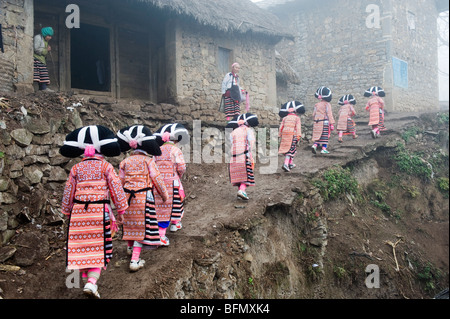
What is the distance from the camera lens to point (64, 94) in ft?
22.4

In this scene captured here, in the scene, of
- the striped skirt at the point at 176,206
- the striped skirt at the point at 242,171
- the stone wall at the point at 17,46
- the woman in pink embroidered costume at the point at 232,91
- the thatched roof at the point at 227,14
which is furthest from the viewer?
the woman in pink embroidered costume at the point at 232,91

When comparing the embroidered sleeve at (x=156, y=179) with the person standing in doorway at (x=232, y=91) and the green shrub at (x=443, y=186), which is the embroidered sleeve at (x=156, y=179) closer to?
the person standing in doorway at (x=232, y=91)

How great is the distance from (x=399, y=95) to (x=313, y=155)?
769cm

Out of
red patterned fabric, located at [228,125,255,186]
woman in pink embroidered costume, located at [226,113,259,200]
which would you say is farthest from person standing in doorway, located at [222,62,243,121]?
red patterned fabric, located at [228,125,255,186]

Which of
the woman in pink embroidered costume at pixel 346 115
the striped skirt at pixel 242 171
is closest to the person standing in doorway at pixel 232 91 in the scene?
the striped skirt at pixel 242 171

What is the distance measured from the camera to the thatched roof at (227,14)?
843cm

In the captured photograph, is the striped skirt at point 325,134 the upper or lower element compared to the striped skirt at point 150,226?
upper

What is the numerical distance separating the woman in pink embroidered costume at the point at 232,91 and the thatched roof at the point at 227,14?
4.78ft

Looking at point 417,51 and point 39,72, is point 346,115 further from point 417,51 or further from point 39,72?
point 417,51

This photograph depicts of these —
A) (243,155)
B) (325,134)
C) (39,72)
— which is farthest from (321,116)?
(39,72)

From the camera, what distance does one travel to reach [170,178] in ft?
16.2

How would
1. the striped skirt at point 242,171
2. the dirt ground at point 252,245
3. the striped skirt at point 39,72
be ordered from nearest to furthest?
the dirt ground at point 252,245, the striped skirt at point 242,171, the striped skirt at point 39,72
